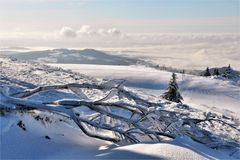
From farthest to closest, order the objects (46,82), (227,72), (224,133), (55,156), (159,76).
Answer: (227,72)
(159,76)
(46,82)
(224,133)
(55,156)

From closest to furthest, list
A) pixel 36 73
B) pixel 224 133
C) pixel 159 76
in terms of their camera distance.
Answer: pixel 224 133 → pixel 36 73 → pixel 159 76

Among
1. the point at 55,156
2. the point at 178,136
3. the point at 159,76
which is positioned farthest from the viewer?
the point at 159,76

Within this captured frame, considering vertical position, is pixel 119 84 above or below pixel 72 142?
above

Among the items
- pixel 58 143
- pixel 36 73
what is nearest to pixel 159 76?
pixel 36 73

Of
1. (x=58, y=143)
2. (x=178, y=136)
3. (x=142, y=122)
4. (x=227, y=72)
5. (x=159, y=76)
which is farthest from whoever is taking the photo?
(x=227, y=72)

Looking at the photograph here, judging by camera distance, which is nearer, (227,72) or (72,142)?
(72,142)

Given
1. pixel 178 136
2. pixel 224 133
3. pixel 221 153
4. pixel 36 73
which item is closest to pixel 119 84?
pixel 178 136

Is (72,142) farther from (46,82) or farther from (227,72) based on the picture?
(227,72)

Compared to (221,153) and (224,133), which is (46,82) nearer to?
(224,133)

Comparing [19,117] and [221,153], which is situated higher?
[19,117]
